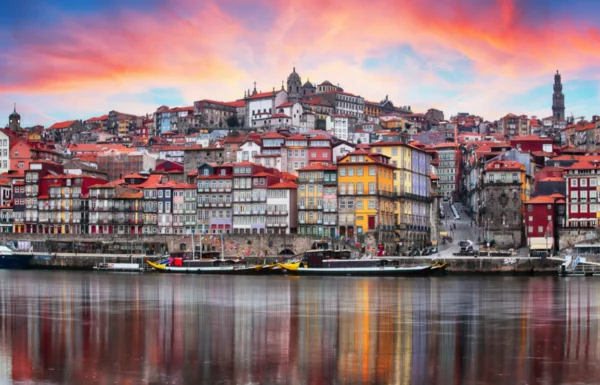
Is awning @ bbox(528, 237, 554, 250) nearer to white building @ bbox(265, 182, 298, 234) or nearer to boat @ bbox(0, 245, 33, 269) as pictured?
white building @ bbox(265, 182, 298, 234)

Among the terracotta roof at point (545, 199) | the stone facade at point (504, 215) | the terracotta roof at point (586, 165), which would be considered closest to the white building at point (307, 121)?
the stone facade at point (504, 215)

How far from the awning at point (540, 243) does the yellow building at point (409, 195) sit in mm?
12419

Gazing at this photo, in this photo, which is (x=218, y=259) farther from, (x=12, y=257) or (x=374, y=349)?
(x=374, y=349)

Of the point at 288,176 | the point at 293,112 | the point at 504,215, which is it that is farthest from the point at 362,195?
the point at 293,112

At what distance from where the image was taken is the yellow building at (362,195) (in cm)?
9681

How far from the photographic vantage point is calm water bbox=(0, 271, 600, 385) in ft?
83.7

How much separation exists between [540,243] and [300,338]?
6431cm

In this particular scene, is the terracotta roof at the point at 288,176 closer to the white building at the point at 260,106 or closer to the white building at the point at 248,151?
the white building at the point at 248,151

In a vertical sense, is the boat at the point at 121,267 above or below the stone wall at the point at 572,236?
below

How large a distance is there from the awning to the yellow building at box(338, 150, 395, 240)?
13305mm

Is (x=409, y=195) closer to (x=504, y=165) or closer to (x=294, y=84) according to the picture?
(x=504, y=165)

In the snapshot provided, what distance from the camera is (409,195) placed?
104 meters

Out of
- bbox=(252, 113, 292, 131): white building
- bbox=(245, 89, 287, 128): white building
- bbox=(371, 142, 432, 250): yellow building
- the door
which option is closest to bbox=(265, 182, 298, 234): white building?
the door

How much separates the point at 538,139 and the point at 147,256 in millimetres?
52071
